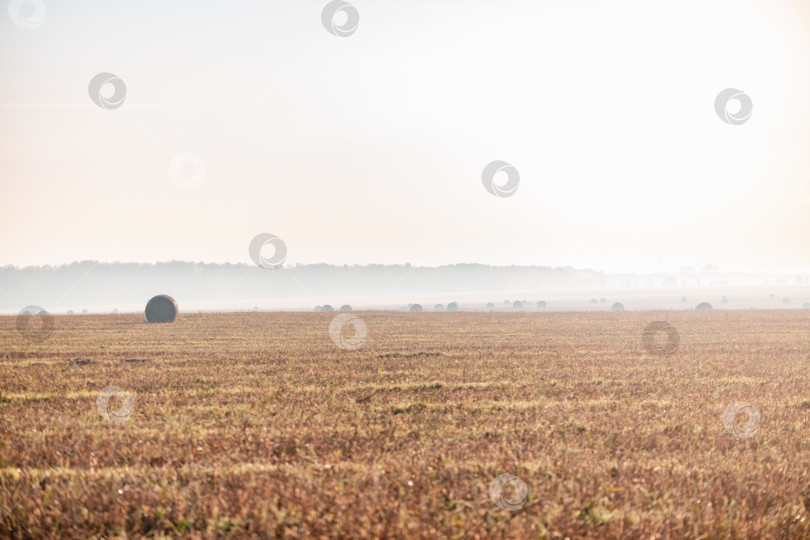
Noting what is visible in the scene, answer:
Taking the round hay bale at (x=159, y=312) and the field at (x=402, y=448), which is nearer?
the field at (x=402, y=448)

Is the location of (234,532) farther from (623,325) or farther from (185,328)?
(623,325)

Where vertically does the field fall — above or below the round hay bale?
below

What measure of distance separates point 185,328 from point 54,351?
12484 millimetres

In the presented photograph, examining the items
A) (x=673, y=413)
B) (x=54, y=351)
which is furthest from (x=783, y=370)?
(x=54, y=351)

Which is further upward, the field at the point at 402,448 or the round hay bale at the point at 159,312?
the round hay bale at the point at 159,312

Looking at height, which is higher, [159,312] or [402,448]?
[159,312]

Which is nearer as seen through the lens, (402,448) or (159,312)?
(402,448)

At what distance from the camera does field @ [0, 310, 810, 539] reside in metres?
6.98

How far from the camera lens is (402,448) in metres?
9.69

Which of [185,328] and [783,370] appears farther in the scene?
[185,328]

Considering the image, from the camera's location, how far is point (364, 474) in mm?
8102

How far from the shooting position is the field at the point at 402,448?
22.9 feet

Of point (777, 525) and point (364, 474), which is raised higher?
point (364, 474)

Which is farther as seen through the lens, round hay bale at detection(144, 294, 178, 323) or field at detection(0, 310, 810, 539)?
round hay bale at detection(144, 294, 178, 323)
